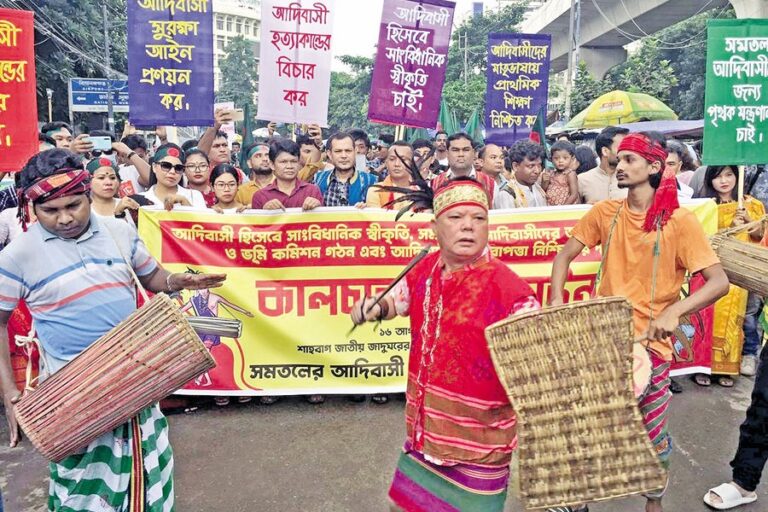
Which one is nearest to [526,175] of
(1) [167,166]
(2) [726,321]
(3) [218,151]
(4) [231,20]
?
(2) [726,321]

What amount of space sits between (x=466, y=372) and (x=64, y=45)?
24.3 meters

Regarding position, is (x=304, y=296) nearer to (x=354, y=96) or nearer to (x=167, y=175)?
(x=167, y=175)

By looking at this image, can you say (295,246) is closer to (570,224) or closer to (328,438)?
(328,438)

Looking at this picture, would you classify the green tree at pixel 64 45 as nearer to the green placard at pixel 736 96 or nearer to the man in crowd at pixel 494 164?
the man in crowd at pixel 494 164

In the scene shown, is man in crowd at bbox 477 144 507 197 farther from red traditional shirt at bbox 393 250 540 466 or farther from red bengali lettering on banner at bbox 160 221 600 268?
red traditional shirt at bbox 393 250 540 466

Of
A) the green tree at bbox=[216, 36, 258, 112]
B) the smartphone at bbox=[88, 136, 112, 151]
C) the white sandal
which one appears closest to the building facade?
the green tree at bbox=[216, 36, 258, 112]

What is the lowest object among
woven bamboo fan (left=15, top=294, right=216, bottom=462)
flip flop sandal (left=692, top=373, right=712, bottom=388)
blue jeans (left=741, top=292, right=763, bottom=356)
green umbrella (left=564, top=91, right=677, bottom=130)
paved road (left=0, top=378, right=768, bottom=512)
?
paved road (left=0, top=378, right=768, bottom=512)

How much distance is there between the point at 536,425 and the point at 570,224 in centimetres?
306

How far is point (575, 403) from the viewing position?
6.31 ft

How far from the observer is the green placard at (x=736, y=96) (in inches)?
166

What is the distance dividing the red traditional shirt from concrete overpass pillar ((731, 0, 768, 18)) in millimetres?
19569

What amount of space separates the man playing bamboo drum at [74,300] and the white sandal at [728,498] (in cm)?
270

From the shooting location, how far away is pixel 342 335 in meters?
4.66

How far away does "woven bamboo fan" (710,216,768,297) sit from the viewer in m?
2.93
